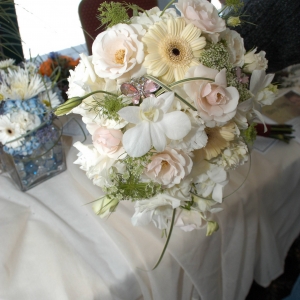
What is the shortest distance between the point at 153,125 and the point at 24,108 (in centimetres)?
41

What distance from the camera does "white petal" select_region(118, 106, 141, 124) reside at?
41 cm

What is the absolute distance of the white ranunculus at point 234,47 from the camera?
0.52 m

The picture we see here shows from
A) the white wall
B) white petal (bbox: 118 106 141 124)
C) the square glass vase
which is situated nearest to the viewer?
white petal (bbox: 118 106 141 124)

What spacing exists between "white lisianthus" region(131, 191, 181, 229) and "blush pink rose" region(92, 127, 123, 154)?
0.36 feet

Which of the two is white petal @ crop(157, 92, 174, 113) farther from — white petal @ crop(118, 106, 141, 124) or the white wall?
the white wall

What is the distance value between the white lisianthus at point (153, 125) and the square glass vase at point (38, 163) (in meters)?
0.41

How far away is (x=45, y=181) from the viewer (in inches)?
34.1

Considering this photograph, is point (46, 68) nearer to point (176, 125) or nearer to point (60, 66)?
point (60, 66)

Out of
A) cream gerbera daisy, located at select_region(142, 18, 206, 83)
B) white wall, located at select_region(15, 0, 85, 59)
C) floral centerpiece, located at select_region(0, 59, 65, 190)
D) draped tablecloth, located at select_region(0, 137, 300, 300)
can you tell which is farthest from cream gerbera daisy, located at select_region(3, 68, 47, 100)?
white wall, located at select_region(15, 0, 85, 59)

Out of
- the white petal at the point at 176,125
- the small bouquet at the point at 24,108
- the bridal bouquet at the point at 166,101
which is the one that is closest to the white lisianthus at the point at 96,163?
the bridal bouquet at the point at 166,101

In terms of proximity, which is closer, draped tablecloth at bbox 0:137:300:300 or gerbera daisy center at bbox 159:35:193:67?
gerbera daisy center at bbox 159:35:193:67

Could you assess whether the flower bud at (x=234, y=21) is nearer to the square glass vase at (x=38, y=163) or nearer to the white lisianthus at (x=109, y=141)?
the white lisianthus at (x=109, y=141)

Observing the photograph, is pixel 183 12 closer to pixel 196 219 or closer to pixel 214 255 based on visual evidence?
pixel 196 219

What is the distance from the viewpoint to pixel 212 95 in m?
0.44
